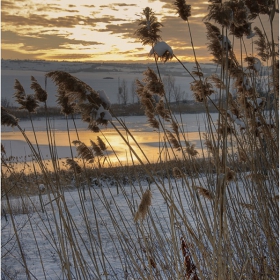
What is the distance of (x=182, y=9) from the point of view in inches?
93.6

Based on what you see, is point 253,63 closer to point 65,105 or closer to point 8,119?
point 65,105

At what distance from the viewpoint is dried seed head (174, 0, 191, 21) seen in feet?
7.77

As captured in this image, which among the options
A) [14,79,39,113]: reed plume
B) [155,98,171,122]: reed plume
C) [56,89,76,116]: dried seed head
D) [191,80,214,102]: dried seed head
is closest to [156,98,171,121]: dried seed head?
[155,98,171,122]: reed plume

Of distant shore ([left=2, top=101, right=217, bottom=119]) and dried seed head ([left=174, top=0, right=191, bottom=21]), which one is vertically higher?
dried seed head ([left=174, top=0, right=191, bottom=21])

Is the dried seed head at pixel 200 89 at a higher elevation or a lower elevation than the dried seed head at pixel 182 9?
lower

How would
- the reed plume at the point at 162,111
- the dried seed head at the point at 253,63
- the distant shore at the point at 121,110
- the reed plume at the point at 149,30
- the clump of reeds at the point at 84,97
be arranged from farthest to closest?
the reed plume at the point at 162,111, the dried seed head at the point at 253,63, the distant shore at the point at 121,110, the reed plume at the point at 149,30, the clump of reeds at the point at 84,97

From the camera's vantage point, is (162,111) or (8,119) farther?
(162,111)

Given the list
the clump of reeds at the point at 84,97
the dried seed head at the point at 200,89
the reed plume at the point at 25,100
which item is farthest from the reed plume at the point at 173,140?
the clump of reeds at the point at 84,97

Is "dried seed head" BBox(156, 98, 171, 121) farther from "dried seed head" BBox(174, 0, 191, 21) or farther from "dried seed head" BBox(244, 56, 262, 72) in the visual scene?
"dried seed head" BBox(174, 0, 191, 21)

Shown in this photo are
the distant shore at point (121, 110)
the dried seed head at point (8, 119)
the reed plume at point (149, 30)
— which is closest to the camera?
the dried seed head at point (8, 119)

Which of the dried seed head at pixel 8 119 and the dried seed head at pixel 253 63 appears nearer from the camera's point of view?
the dried seed head at pixel 8 119

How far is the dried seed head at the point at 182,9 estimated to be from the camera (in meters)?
2.37

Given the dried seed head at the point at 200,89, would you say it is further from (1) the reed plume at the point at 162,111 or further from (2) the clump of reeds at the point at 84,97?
(2) the clump of reeds at the point at 84,97

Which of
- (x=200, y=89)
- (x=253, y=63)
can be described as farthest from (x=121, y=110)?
(x=200, y=89)
